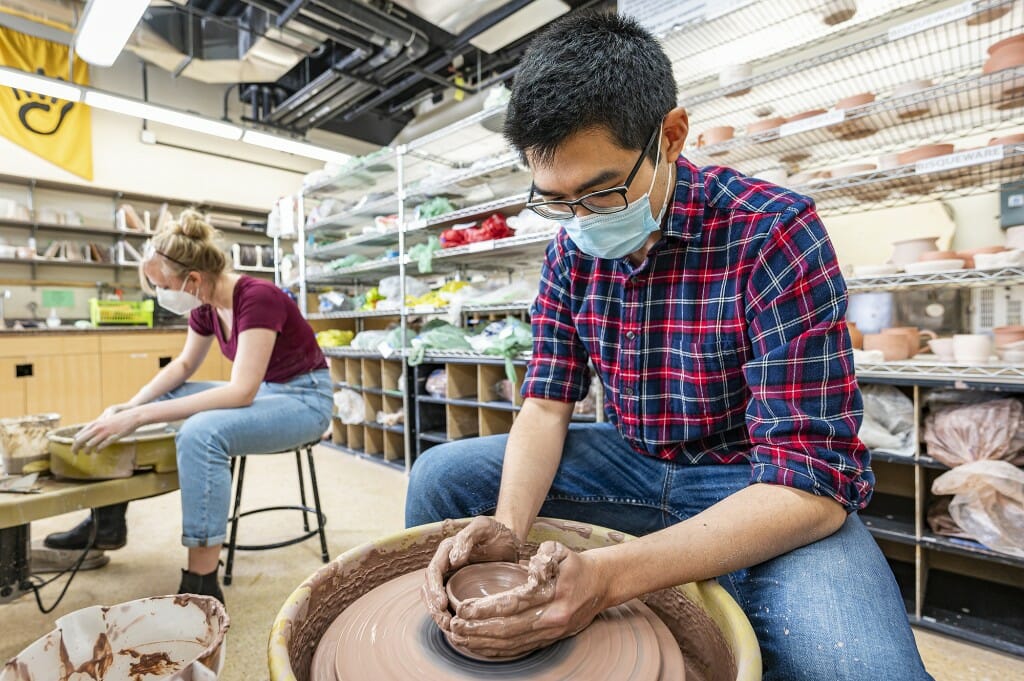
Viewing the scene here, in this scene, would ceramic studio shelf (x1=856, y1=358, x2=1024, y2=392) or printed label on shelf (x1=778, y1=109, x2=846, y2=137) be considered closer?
ceramic studio shelf (x1=856, y1=358, x2=1024, y2=392)

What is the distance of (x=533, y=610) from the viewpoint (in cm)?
63

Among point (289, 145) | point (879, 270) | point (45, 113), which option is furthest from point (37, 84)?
point (879, 270)

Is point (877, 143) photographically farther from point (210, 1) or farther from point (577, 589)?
point (210, 1)

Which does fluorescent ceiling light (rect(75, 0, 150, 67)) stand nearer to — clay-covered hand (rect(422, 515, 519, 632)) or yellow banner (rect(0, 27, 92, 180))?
yellow banner (rect(0, 27, 92, 180))

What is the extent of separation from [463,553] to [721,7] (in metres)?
2.28

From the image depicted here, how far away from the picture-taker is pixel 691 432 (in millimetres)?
1030

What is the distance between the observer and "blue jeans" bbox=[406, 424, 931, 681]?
69 centimetres

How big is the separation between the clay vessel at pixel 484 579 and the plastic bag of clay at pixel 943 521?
1625 mm

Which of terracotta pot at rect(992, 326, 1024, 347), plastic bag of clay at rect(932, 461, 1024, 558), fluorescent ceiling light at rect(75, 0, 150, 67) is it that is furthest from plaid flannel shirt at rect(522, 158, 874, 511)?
fluorescent ceiling light at rect(75, 0, 150, 67)

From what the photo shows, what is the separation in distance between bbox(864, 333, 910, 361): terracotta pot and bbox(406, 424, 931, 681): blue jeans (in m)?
1.21

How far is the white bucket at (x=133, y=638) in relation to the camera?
3.30ft

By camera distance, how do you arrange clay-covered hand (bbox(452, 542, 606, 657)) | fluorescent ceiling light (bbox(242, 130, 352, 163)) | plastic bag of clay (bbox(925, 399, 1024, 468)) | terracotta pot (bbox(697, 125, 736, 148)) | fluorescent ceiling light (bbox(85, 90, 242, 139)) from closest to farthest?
clay-covered hand (bbox(452, 542, 606, 657)) → plastic bag of clay (bbox(925, 399, 1024, 468)) → terracotta pot (bbox(697, 125, 736, 148)) → fluorescent ceiling light (bbox(85, 90, 242, 139)) → fluorescent ceiling light (bbox(242, 130, 352, 163))

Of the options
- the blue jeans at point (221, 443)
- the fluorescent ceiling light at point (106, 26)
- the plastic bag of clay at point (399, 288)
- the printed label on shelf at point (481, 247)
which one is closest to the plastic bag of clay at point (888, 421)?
the printed label on shelf at point (481, 247)

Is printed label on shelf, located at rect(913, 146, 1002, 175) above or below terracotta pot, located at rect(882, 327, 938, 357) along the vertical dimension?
above
